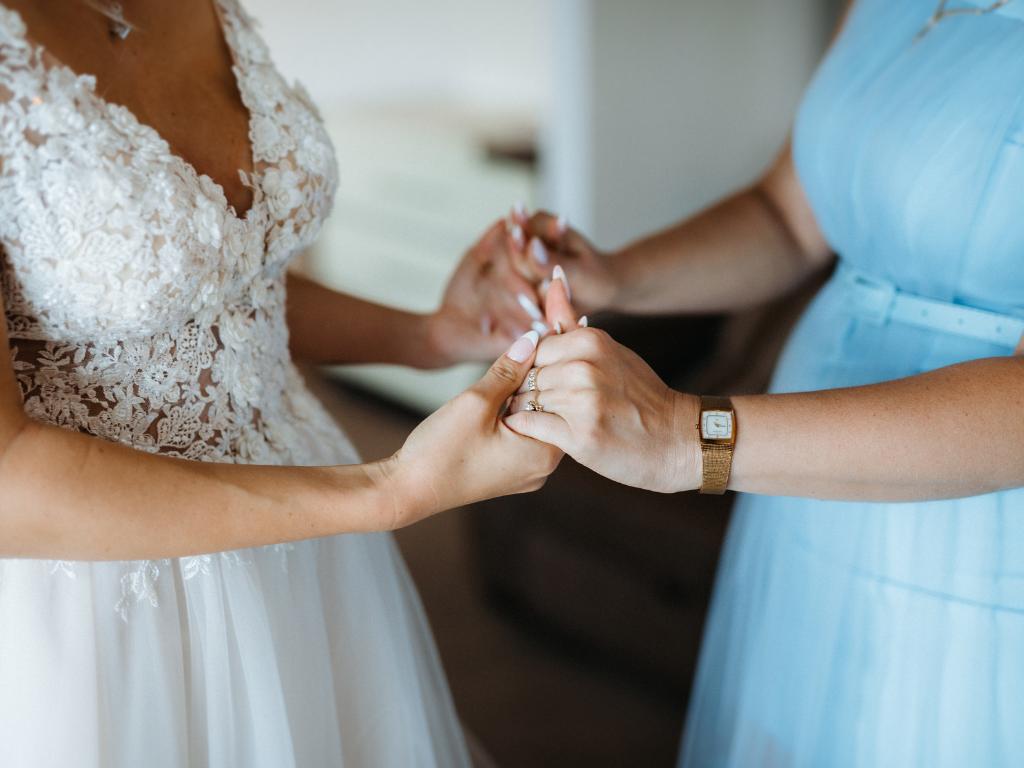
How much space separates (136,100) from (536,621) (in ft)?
6.54

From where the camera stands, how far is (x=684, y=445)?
3.52 feet

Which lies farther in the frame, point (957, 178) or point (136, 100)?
point (957, 178)

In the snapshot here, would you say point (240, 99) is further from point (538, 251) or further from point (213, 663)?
point (213, 663)

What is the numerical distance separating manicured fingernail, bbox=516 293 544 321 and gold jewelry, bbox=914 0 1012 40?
0.57 meters

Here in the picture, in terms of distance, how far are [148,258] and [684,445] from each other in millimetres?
560

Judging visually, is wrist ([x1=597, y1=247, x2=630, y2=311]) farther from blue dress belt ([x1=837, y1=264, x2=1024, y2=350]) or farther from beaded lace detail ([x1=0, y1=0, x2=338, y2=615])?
beaded lace detail ([x1=0, y1=0, x2=338, y2=615])

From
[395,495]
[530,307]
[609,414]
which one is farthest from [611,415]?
[530,307]

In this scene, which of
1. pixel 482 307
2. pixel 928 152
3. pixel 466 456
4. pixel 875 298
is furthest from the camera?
pixel 482 307

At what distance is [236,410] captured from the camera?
1.15m

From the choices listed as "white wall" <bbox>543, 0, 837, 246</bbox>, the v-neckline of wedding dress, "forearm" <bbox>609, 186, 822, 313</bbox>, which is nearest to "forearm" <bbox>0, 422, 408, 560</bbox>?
the v-neckline of wedding dress

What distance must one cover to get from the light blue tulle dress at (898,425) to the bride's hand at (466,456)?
0.38 meters

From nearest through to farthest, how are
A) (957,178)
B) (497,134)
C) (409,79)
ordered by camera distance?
1. (957,178)
2. (497,134)
3. (409,79)

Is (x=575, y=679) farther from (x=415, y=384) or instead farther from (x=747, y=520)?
(x=415, y=384)

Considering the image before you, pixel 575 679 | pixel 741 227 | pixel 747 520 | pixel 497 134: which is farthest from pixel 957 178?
pixel 497 134
